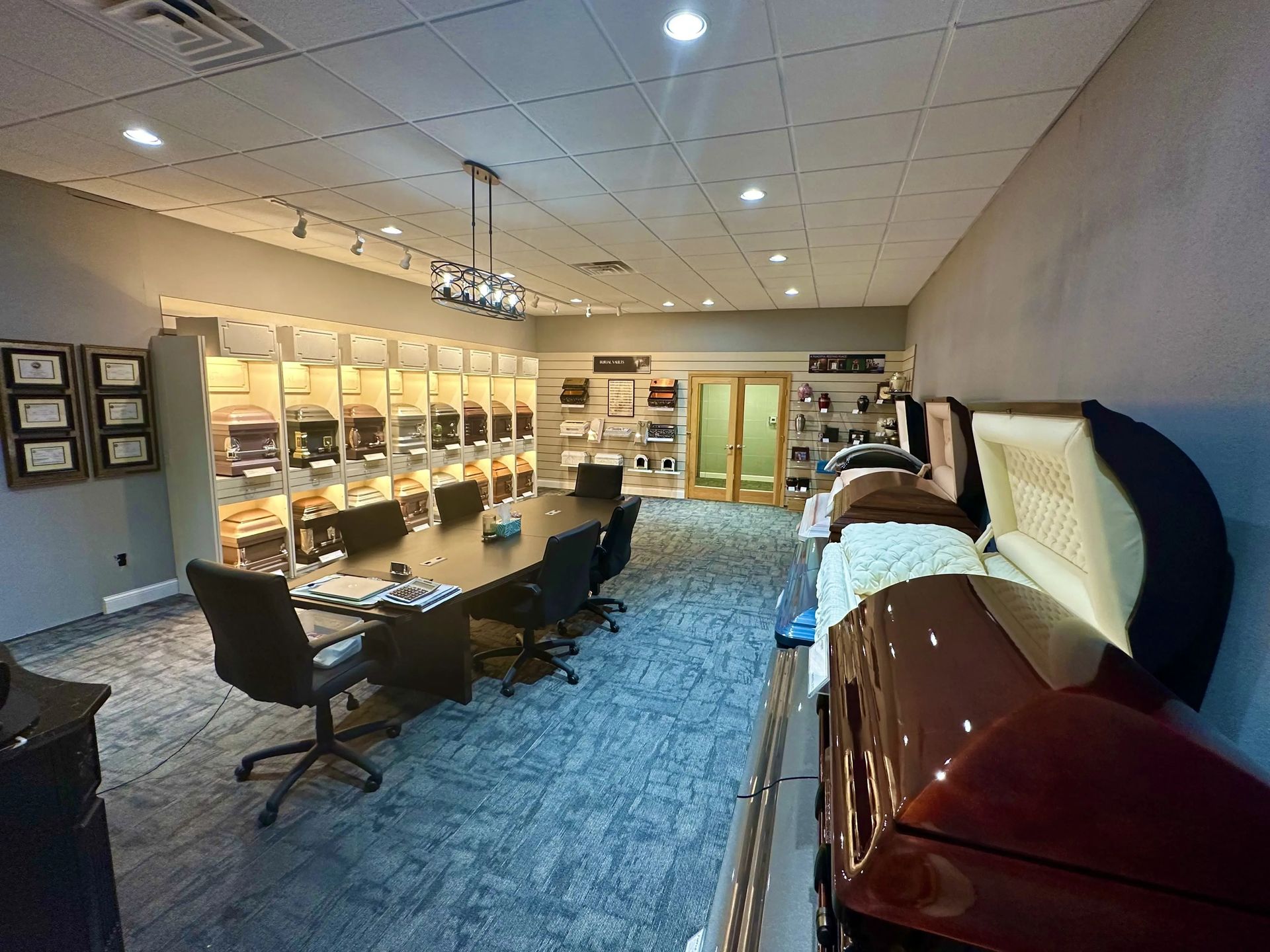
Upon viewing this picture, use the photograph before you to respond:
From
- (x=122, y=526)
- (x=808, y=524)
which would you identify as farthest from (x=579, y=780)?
(x=122, y=526)

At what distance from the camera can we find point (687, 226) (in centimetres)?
419

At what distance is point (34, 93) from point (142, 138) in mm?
478

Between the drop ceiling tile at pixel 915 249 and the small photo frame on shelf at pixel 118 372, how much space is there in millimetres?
6259

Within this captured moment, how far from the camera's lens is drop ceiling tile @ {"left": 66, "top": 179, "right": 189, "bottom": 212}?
360 centimetres

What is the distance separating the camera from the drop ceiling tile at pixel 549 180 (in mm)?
3127

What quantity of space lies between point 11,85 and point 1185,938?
175 inches

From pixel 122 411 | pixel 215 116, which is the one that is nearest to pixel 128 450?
pixel 122 411

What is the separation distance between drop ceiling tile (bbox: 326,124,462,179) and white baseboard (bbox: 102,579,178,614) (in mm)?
3954

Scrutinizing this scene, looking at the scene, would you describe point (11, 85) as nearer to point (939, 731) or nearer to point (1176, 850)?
point (939, 731)

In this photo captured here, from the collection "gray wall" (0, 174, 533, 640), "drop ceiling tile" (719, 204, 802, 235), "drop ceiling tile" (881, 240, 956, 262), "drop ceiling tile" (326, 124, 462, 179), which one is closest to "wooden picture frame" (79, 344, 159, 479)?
"gray wall" (0, 174, 533, 640)

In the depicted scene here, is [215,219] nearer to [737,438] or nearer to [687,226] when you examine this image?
[687,226]

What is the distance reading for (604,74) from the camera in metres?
2.20

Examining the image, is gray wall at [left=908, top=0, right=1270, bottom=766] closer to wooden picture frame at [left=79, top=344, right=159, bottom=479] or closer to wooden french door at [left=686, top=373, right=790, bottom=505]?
wooden picture frame at [left=79, top=344, right=159, bottom=479]

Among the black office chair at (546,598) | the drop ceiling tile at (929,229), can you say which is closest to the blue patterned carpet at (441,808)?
the black office chair at (546,598)
